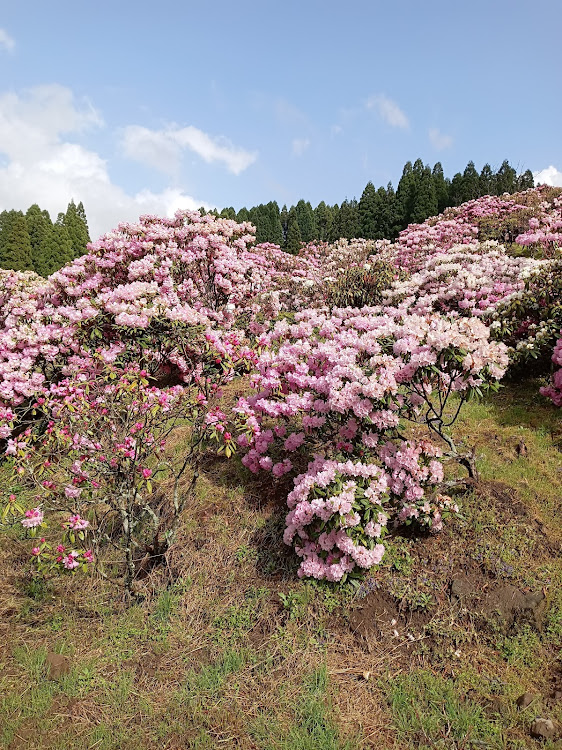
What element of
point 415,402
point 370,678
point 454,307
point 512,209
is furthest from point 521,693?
point 512,209

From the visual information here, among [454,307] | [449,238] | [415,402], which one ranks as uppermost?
[449,238]

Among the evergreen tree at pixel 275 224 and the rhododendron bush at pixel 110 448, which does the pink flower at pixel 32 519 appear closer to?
the rhododendron bush at pixel 110 448

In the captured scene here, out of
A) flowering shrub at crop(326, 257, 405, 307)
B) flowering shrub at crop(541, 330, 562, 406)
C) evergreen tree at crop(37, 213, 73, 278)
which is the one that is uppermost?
evergreen tree at crop(37, 213, 73, 278)

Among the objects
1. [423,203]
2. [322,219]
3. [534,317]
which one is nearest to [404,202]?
[423,203]

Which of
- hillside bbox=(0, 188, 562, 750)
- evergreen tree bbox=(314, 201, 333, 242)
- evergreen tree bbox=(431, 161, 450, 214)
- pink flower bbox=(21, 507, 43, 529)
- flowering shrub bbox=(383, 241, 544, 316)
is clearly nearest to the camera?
hillside bbox=(0, 188, 562, 750)

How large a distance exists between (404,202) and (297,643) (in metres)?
38.0

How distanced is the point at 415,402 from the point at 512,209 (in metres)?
13.1

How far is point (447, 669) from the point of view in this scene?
3.14m

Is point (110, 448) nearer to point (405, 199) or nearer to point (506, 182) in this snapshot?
point (405, 199)

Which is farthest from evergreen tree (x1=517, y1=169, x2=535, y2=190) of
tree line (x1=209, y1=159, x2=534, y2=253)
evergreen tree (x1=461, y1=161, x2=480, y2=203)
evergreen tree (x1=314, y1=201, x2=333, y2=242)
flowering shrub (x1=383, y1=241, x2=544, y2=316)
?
flowering shrub (x1=383, y1=241, x2=544, y2=316)

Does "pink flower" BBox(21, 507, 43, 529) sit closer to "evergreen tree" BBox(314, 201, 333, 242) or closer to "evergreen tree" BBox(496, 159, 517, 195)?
"evergreen tree" BBox(496, 159, 517, 195)

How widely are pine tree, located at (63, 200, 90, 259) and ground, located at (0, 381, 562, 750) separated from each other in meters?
34.9

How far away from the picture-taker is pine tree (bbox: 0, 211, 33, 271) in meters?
31.2

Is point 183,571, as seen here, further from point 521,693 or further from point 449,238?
point 449,238
